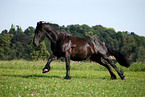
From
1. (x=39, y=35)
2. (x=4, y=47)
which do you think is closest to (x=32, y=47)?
(x=4, y=47)

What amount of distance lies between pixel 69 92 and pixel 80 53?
3.87 metres

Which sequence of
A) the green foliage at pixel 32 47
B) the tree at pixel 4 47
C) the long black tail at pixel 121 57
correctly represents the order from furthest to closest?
1. the tree at pixel 4 47
2. the green foliage at pixel 32 47
3. the long black tail at pixel 121 57

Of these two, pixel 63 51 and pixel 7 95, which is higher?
pixel 63 51

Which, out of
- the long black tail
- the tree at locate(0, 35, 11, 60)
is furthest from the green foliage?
the long black tail

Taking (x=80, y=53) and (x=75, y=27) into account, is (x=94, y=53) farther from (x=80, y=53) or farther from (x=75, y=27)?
(x=75, y=27)

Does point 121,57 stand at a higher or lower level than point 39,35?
lower

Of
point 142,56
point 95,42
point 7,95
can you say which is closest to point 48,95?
point 7,95

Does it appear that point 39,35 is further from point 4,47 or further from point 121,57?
point 4,47

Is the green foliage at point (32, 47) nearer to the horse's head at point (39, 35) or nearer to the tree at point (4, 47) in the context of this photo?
the tree at point (4, 47)

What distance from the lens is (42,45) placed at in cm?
6044

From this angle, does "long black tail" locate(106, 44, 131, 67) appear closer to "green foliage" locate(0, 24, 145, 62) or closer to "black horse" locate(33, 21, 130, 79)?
"black horse" locate(33, 21, 130, 79)

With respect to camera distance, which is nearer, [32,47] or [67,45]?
[67,45]

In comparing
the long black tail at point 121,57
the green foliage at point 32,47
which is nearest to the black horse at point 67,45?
the long black tail at point 121,57

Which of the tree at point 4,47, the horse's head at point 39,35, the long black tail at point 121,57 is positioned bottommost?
the long black tail at point 121,57
